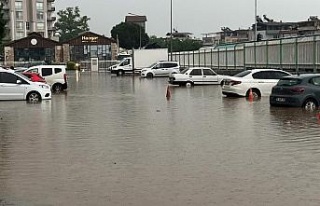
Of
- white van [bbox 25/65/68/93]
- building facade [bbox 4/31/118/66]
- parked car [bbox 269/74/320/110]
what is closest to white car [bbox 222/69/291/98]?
parked car [bbox 269/74/320/110]

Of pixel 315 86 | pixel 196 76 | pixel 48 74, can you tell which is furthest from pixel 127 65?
pixel 315 86

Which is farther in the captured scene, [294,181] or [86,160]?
[86,160]

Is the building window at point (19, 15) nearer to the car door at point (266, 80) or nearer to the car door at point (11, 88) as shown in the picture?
the car door at point (11, 88)

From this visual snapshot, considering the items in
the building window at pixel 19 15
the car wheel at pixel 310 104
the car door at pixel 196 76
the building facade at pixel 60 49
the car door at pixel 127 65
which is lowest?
the car wheel at pixel 310 104

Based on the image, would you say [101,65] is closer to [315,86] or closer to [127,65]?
[127,65]

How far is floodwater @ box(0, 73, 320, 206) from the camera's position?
859 cm

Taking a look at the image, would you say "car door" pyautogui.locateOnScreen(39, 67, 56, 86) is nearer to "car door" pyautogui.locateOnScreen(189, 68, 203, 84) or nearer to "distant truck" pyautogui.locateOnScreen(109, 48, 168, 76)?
"car door" pyautogui.locateOnScreen(189, 68, 203, 84)

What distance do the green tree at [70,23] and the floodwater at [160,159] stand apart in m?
143

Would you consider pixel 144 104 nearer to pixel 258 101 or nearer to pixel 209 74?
pixel 258 101

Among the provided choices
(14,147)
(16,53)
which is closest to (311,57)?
(14,147)

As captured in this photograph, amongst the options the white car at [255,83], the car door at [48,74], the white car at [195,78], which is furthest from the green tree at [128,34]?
the white car at [255,83]

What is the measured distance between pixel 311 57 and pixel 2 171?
1326 inches

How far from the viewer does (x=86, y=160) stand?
458 inches

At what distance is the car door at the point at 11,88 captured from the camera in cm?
2805
